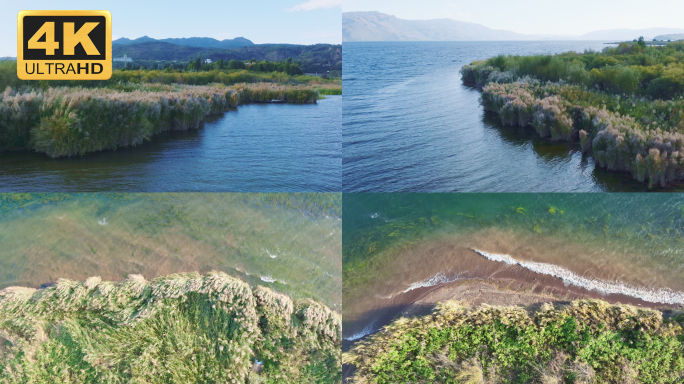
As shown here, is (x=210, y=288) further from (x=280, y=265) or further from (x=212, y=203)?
(x=212, y=203)

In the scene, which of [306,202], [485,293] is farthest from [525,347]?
[306,202]

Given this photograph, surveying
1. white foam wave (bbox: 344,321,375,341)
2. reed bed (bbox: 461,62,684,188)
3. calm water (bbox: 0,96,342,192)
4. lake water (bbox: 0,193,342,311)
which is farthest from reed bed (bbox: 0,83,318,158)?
reed bed (bbox: 461,62,684,188)

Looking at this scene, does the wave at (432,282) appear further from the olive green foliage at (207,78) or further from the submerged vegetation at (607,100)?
the olive green foliage at (207,78)

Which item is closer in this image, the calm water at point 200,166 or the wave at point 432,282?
the wave at point 432,282

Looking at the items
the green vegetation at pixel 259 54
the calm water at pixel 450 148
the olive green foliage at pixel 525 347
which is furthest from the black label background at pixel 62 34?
the olive green foliage at pixel 525 347

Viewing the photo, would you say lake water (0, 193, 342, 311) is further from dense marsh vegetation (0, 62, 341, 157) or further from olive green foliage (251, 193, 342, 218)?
dense marsh vegetation (0, 62, 341, 157)

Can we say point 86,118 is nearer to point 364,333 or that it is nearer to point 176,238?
point 176,238
